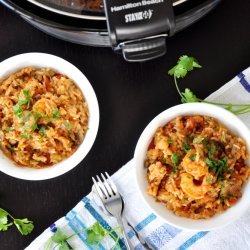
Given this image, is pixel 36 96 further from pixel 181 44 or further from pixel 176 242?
pixel 176 242

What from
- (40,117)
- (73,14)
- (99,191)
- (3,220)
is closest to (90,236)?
(99,191)

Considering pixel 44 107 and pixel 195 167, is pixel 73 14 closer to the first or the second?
pixel 44 107

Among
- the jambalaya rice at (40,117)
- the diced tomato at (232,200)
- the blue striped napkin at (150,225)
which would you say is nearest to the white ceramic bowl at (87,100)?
the jambalaya rice at (40,117)

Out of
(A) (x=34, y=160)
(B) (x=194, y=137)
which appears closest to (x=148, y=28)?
(B) (x=194, y=137)

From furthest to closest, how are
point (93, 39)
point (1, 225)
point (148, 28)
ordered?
point (1, 225) → point (93, 39) → point (148, 28)

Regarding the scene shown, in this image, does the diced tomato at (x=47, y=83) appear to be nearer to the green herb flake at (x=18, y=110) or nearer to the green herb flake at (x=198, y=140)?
the green herb flake at (x=18, y=110)

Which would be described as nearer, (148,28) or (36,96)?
(148,28)

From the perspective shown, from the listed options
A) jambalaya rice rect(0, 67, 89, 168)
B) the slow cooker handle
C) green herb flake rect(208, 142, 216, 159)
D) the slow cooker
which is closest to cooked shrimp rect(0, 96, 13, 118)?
jambalaya rice rect(0, 67, 89, 168)
